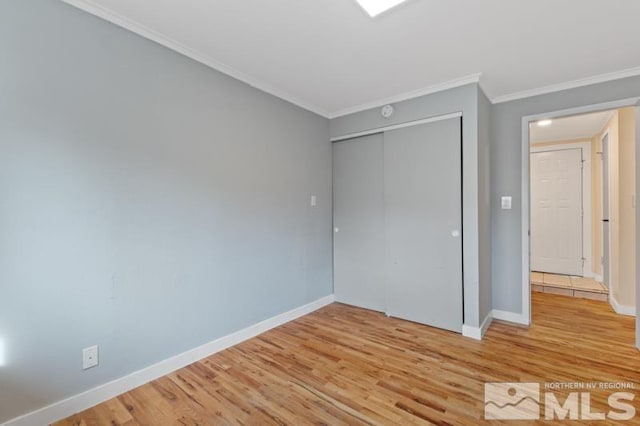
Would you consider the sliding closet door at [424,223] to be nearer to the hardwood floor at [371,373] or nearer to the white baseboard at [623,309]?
the hardwood floor at [371,373]

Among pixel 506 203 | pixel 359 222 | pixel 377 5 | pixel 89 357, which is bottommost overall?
pixel 89 357

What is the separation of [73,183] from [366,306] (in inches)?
122

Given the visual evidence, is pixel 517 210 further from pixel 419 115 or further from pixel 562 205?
pixel 562 205

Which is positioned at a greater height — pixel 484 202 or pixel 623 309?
pixel 484 202

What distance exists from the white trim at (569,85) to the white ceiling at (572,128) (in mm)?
830

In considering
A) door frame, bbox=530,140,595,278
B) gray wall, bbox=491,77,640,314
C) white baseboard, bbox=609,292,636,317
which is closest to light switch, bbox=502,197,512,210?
gray wall, bbox=491,77,640,314

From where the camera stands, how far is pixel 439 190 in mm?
2947

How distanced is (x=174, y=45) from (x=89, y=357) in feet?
7.41

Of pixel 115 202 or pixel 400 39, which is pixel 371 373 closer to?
pixel 115 202

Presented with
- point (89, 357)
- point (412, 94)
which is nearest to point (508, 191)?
point (412, 94)

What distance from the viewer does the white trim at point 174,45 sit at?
179cm

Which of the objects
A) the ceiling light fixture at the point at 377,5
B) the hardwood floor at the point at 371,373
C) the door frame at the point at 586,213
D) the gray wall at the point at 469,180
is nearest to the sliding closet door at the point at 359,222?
the hardwood floor at the point at 371,373

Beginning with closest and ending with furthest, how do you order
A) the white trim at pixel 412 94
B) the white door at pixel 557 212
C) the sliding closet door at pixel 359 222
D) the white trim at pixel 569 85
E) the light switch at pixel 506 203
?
1. the white trim at pixel 569 85
2. the white trim at pixel 412 94
3. the light switch at pixel 506 203
4. the sliding closet door at pixel 359 222
5. the white door at pixel 557 212

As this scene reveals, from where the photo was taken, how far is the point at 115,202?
6.23 feet
